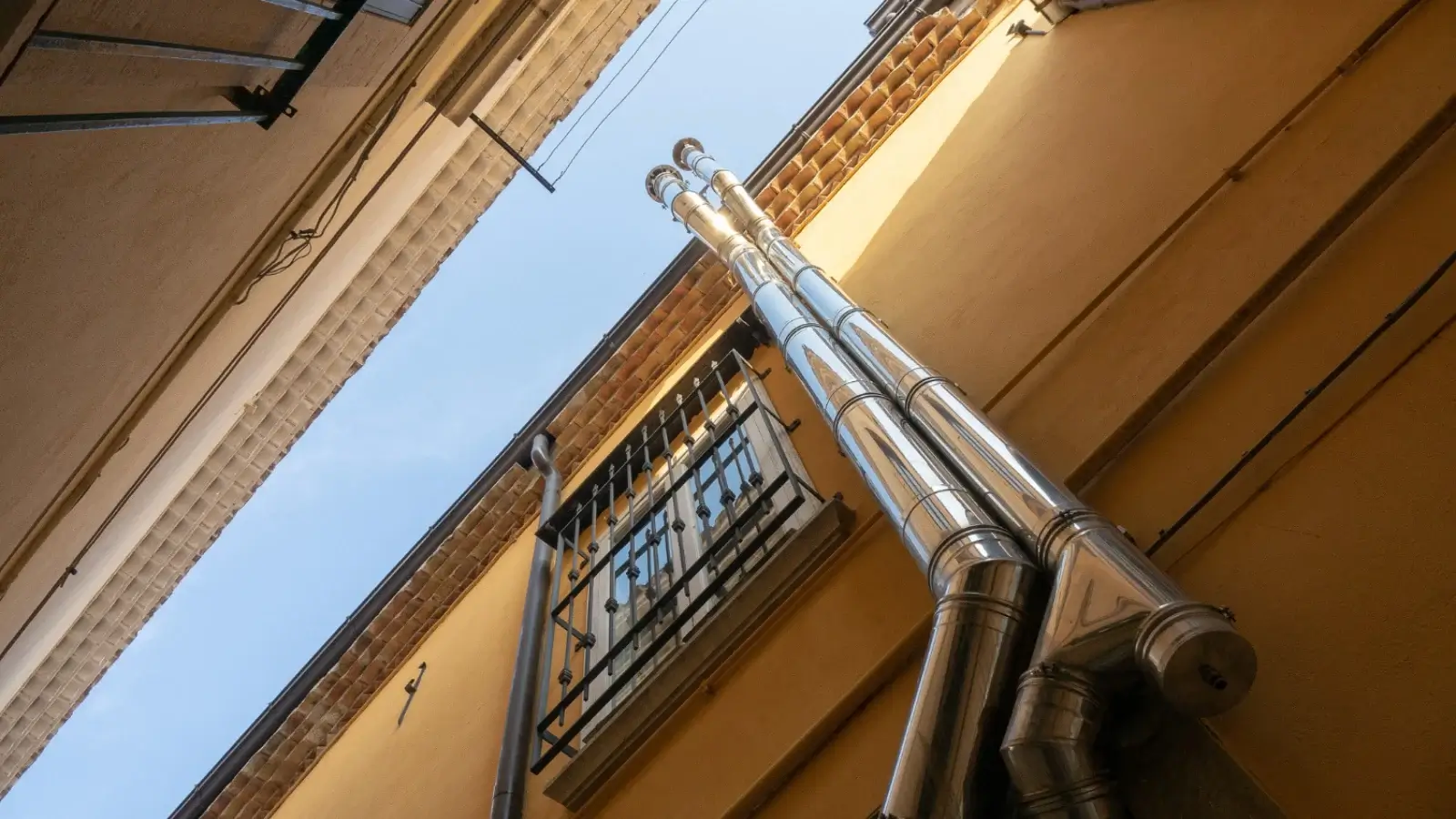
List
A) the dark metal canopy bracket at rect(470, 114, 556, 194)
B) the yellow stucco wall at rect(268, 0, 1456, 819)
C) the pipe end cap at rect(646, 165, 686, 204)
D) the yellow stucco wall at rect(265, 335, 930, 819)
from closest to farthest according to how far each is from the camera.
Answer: the yellow stucco wall at rect(268, 0, 1456, 819), the yellow stucco wall at rect(265, 335, 930, 819), the dark metal canopy bracket at rect(470, 114, 556, 194), the pipe end cap at rect(646, 165, 686, 204)

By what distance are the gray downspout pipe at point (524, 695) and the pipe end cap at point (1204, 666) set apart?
11.8 feet

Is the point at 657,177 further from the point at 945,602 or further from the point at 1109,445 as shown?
the point at 945,602

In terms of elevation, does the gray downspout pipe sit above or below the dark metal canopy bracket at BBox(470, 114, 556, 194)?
below

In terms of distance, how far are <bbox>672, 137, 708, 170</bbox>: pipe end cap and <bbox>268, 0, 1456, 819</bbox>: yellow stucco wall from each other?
3438 mm

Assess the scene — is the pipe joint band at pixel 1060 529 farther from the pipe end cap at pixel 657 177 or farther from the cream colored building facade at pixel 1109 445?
the pipe end cap at pixel 657 177

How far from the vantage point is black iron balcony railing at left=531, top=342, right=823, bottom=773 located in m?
5.24

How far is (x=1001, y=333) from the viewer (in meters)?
4.96

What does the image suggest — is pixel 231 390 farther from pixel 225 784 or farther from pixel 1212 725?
pixel 1212 725

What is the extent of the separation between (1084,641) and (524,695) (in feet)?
12.5

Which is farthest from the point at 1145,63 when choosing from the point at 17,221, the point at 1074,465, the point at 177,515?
the point at 177,515

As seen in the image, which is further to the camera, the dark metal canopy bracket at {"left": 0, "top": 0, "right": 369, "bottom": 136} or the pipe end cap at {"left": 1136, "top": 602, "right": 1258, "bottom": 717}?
the dark metal canopy bracket at {"left": 0, "top": 0, "right": 369, "bottom": 136}

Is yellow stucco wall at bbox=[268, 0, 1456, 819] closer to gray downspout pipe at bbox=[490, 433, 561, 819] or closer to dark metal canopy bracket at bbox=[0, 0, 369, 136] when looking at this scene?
gray downspout pipe at bbox=[490, 433, 561, 819]

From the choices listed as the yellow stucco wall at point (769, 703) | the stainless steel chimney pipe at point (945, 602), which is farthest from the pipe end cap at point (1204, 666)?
the yellow stucco wall at point (769, 703)

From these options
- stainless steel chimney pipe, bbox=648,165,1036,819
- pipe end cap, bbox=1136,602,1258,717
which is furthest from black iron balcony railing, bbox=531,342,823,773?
pipe end cap, bbox=1136,602,1258,717
